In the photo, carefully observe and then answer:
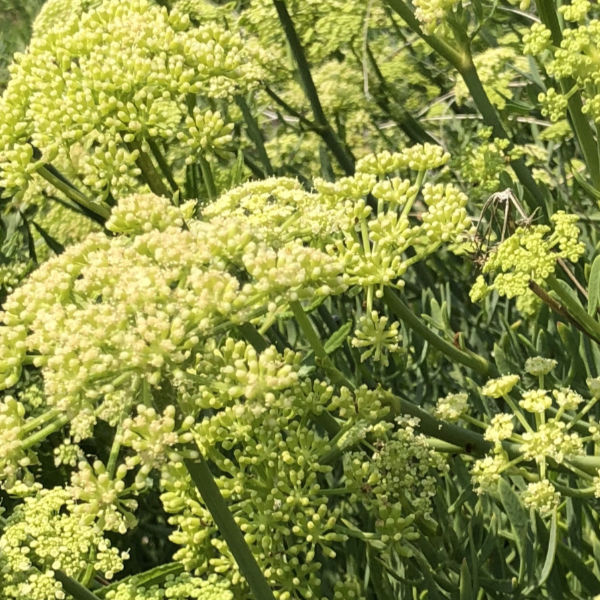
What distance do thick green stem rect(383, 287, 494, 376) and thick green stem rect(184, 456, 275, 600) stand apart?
57 cm

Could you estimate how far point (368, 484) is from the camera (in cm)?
178

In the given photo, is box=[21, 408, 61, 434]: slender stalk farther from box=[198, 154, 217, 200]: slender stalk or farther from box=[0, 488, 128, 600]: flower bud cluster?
box=[198, 154, 217, 200]: slender stalk

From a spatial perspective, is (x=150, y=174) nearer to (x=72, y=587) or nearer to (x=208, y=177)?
(x=208, y=177)

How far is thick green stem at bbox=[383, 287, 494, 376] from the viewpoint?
1829 mm

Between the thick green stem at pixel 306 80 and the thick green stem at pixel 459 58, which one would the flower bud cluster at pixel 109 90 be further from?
the thick green stem at pixel 306 80

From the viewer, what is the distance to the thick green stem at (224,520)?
135cm

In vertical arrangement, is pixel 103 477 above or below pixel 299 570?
above

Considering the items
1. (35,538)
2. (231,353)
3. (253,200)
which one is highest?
(253,200)

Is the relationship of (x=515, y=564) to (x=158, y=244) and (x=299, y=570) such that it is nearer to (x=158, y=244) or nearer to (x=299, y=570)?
(x=299, y=570)

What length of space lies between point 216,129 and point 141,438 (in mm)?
887

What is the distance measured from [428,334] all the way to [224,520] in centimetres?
67

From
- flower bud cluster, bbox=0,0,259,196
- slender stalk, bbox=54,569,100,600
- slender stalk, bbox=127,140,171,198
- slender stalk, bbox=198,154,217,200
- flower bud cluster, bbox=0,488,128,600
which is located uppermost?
flower bud cluster, bbox=0,0,259,196

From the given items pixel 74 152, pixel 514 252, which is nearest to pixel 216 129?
pixel 74 152

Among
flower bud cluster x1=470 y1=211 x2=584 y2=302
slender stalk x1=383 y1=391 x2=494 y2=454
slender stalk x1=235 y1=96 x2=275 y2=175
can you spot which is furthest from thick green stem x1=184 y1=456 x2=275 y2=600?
slender stalk x1=235 y1=96 x2=275 y2=175
